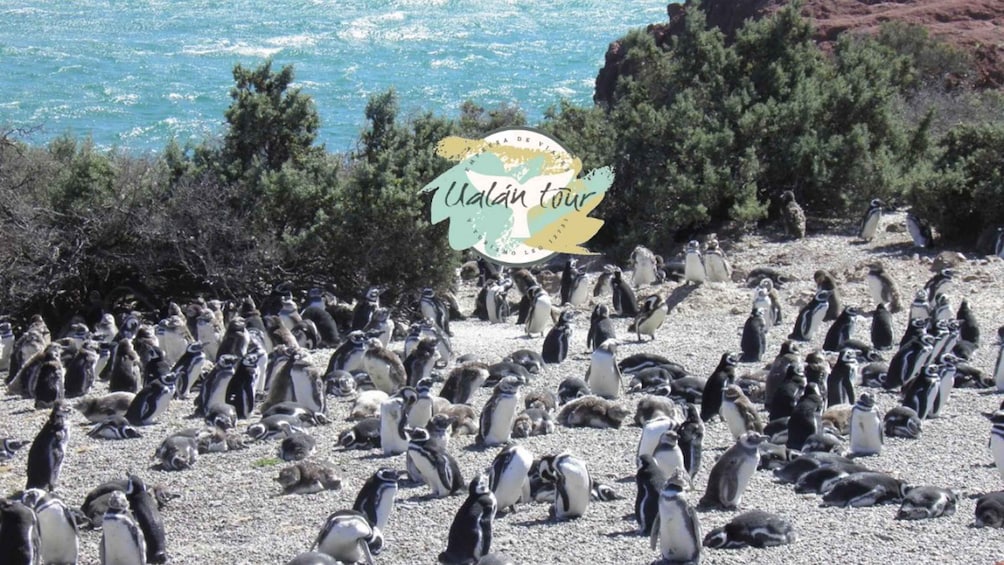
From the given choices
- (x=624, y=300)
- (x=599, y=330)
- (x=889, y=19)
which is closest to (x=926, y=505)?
(x=599, y=330)

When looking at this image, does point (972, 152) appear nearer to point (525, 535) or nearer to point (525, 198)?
point (525, 198)

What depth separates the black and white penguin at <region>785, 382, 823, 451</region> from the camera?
11766 mm

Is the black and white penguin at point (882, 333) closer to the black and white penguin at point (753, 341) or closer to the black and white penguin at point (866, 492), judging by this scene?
the black and white penguin at point (753, 341)

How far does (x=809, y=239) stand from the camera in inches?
916

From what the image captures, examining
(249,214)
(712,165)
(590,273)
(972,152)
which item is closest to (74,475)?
(249,214)

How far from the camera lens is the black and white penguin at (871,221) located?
2270cm

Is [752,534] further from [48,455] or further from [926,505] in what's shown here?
[48,455]

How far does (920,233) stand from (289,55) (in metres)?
43.9

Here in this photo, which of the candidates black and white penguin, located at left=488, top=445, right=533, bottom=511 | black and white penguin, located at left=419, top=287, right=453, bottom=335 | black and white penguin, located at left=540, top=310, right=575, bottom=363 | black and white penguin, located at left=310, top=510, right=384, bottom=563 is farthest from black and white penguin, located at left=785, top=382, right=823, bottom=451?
black and white penguin, located at left=419, top=287, right=453, bottom=335

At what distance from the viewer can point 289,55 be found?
204 feet

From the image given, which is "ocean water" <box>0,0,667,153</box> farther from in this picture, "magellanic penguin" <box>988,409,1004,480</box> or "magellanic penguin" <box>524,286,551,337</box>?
"magellanic penguin" <box>988,409,1004,480</box>

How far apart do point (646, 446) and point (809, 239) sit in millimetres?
12785

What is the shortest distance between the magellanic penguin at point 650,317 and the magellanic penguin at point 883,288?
307 centimetres

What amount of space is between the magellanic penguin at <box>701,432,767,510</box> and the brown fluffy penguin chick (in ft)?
8.69
